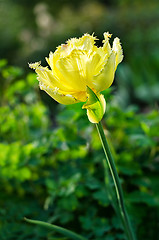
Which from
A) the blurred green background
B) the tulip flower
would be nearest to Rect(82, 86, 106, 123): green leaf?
the tulip flower

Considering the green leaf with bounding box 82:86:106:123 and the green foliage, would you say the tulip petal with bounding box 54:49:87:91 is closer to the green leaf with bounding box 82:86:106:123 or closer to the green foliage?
the green leaf with bounding box 82:86:106:123

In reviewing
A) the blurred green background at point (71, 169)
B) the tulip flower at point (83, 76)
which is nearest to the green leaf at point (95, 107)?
the tulip flower at point (83, 76)

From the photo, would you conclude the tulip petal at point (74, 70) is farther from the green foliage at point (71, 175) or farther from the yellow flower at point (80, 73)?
the green foliage at point (71, 175)

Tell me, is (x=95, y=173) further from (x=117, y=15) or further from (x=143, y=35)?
(x=117, y=15)

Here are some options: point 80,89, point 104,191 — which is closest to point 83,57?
point 80,89

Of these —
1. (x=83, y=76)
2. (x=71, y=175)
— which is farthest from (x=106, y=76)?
(x=71, y=175)

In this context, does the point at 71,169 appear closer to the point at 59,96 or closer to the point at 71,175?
the point at 71,175
